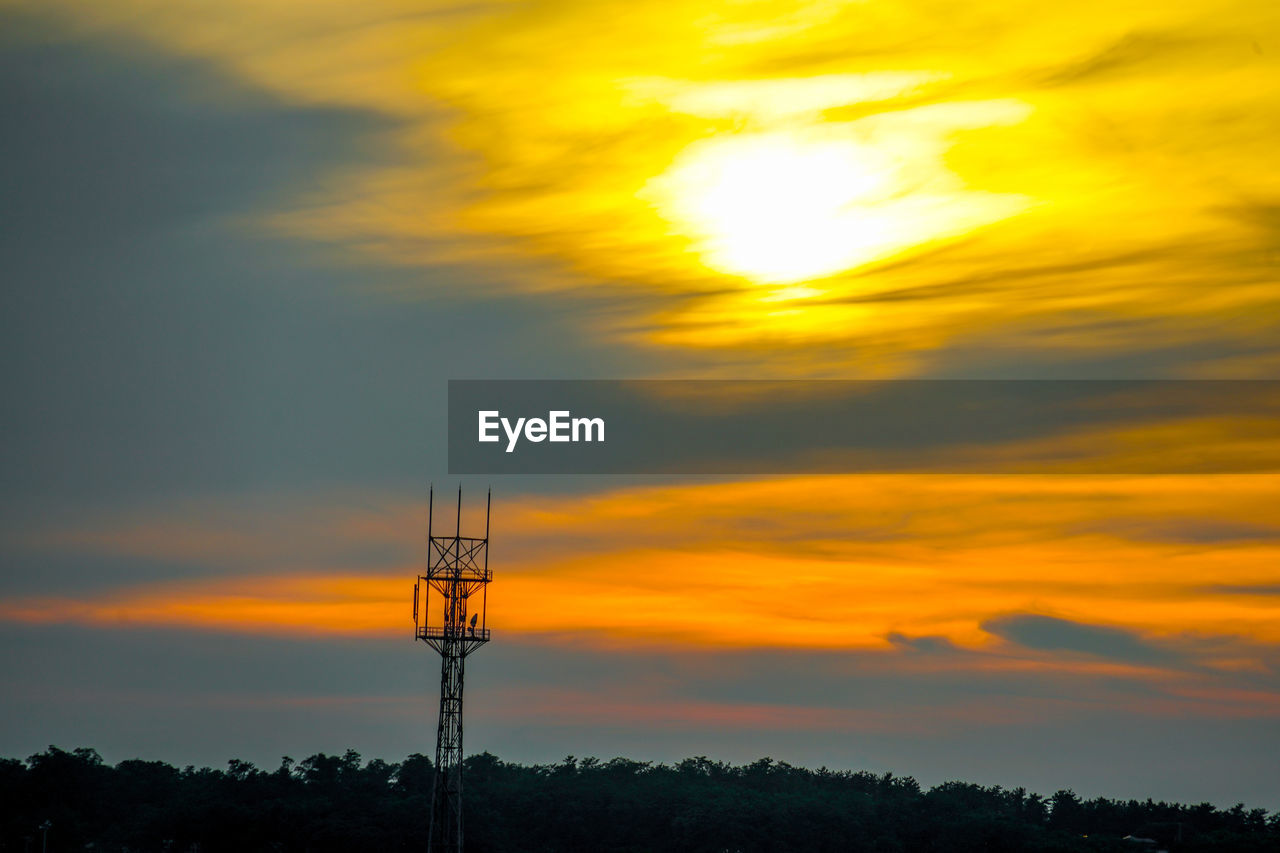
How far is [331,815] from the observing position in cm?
11350

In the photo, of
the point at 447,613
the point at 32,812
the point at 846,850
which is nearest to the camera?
the point at 447,613

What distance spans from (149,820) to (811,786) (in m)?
83.0

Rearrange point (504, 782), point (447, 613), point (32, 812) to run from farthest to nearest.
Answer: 1. point (504, 782)
2. point (32, 812)
3. point (447, 613)

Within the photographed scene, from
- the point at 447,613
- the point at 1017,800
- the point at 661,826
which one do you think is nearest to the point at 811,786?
the point at 1017,800

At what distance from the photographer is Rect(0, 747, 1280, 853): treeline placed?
11412 centimetres

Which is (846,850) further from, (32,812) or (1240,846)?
(32,812)

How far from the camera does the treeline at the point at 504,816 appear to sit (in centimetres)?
11412

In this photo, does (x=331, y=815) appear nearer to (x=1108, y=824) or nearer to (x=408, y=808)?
(x=408, y=808)

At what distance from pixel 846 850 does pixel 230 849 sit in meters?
48.7

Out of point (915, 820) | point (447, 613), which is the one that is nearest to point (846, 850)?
point (915, 820)

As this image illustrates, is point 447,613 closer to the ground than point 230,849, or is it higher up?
higher up

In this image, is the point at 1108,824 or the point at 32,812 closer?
the point at 32,812

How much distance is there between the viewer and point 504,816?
130000 millimetres

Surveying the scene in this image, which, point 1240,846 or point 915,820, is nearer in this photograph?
point 1240,846
